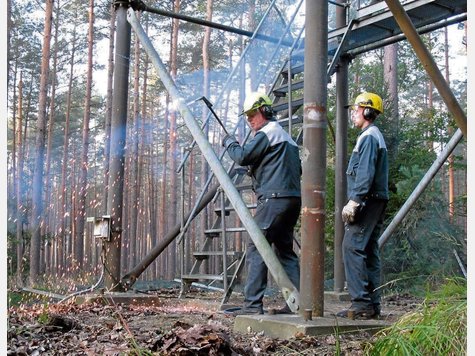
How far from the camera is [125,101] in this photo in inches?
327

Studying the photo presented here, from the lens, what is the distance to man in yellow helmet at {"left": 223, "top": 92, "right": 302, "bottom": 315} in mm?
5738

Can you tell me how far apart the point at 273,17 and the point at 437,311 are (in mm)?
29336

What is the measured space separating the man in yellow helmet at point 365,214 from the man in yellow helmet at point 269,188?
61 cm

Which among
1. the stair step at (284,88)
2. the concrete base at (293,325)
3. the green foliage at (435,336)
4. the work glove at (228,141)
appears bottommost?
the concrete base at (293,325)

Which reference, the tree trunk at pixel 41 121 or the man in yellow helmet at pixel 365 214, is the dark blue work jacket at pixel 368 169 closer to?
the man in yellow helmet at pixel 365 214

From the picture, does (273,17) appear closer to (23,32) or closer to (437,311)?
(23,32)

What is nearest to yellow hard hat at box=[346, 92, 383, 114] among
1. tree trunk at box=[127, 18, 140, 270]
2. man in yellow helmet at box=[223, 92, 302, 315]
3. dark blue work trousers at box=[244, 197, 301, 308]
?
man in yellow helmet at box=[223, 92, 302, 315]

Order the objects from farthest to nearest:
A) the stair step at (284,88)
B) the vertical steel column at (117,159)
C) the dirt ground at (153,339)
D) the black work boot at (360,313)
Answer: the stair step at (284,88), the vertical steel column at (117,159), the black work boot at (360,313), the dirt ground at (153,339)

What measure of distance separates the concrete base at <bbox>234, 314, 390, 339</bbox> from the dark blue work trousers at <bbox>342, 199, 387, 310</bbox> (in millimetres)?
888

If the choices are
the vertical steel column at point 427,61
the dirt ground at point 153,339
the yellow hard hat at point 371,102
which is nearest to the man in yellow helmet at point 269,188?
the dirt ground at point 153,339

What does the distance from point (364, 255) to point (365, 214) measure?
0.43m

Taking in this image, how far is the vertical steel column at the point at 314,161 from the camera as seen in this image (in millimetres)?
4480


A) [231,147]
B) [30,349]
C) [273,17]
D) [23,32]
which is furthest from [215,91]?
[30,349]

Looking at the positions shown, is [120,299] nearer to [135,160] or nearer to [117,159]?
[117,159]
